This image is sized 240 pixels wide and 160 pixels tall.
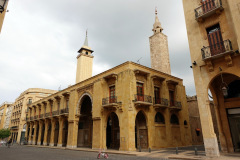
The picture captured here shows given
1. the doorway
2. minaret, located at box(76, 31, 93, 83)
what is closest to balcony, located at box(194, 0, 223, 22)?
the doorway

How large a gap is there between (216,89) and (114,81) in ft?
33.6

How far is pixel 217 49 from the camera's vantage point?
1069 cm

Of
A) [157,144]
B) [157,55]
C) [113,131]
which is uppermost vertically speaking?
[157,55]

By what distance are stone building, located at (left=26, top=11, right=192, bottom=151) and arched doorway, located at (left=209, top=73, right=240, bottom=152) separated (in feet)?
22.7

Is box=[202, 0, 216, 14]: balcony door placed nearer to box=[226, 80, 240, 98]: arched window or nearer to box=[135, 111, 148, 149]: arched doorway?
box=[226, 80, 240, 98]: arched window

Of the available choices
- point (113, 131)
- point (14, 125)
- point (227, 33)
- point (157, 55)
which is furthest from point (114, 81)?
point (14, 125)

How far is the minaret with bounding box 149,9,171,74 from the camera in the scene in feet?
99.9

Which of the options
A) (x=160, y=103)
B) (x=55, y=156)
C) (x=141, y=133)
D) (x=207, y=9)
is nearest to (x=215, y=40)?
(x=207, y=9)

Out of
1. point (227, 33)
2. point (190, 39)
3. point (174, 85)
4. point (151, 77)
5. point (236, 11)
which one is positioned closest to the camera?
point (236, 11)

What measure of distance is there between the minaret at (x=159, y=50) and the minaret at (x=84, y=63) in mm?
18805

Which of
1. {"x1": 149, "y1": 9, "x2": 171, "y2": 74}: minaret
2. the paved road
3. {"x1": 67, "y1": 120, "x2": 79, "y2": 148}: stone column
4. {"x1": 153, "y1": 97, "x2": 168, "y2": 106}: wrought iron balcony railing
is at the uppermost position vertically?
{"x1": 149, "y1": 9, "x2": 171, "y2": 74}: minaret

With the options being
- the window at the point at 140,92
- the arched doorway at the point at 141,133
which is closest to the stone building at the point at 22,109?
the arched doorway at the point at 141,133

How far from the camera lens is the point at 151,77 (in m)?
19.8

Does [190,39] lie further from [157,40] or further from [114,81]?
[157,40]
